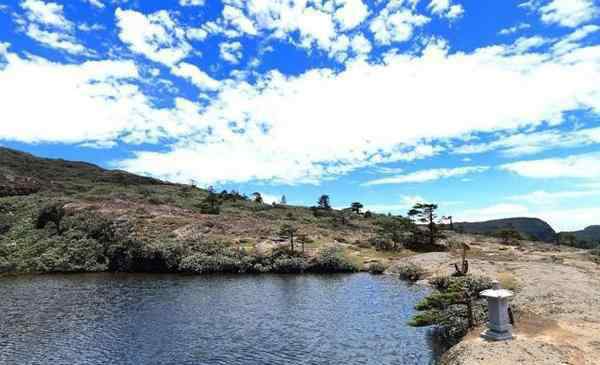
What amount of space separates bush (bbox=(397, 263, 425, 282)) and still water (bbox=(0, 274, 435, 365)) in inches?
186

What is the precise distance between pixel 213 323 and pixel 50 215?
5788 centimetres

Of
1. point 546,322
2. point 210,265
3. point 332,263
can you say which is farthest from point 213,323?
point 332,263

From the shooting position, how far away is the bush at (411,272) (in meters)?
51.4

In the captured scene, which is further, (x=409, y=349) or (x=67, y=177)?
(x=67, y=177)

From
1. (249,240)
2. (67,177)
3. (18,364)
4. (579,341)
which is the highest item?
(67,177)

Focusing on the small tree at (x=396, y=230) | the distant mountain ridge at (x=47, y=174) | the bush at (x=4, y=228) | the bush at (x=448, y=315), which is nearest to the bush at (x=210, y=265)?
the small tree at (x=396, y=230)

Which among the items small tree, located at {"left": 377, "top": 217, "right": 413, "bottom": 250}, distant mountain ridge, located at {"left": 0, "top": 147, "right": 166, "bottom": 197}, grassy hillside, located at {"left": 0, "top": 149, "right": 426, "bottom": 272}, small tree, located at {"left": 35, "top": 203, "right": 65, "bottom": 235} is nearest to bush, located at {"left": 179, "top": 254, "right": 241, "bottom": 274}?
grassy hillside, located at {"left": 0, "top": 149, "right": 426, "bottom": 272}

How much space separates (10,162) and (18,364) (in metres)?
159

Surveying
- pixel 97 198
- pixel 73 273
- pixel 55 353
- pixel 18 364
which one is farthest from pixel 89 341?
pixel 97 198

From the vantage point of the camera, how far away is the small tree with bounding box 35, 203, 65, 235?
246 feet

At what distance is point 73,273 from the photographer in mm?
61938

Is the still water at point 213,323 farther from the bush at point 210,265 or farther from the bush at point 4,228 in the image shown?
the bush at point 4,228

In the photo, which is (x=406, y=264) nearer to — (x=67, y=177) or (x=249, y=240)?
(x=249, y=240)

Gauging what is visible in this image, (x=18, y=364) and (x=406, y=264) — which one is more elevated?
(x=406, y=264)
